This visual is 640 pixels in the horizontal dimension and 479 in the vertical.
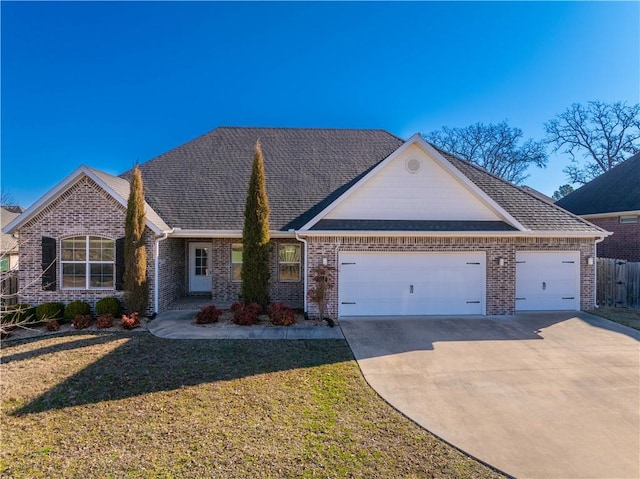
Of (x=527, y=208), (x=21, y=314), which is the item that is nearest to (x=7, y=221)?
(x=21, y=314)

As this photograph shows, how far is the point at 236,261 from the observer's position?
1292 cm

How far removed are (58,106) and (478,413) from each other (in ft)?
66.5

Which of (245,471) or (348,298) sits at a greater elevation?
(348,298)

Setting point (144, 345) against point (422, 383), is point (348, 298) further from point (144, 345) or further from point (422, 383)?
point (144, 345)

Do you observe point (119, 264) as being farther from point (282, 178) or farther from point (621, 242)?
point (621, 242)

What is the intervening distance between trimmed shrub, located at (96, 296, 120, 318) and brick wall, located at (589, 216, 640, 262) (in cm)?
1908

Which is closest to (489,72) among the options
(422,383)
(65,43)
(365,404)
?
(422,383)

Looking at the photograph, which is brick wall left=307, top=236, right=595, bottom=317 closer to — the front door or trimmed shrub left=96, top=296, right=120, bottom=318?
the front door

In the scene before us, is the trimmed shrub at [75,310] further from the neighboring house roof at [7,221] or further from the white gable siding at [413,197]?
the white gable siding at [413,197]

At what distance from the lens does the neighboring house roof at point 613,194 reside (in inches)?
597

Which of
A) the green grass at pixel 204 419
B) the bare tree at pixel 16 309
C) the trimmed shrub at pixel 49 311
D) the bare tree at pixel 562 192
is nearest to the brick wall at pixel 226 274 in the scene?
the trimmed shrub at pixel 49 311

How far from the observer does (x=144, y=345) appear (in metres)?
8.01

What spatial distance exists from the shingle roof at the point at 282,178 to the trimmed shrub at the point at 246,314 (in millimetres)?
2808

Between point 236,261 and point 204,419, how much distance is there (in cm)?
841
